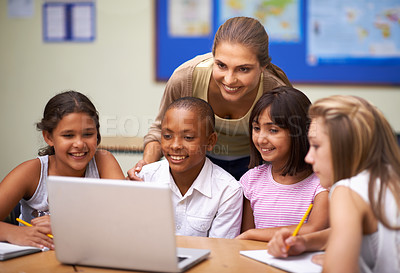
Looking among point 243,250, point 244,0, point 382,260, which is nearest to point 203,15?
point 244,0

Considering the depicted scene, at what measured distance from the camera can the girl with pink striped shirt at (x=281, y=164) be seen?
1.70 m

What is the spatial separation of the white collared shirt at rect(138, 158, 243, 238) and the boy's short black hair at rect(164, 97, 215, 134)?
0.19 meters

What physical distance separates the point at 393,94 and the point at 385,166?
2.37 meters

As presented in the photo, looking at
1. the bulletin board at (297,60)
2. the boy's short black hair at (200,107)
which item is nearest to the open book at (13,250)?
the boy's short black hair at (200,107)

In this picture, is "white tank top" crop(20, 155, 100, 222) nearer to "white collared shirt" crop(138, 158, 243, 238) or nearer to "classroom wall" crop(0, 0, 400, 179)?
"white collared shirt" crop(138, 158, 243, 238)

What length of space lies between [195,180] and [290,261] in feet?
2.23

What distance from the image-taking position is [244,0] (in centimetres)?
329

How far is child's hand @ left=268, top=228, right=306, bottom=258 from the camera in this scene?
1.16m

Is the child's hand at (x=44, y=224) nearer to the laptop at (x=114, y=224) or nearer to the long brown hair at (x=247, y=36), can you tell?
the laptop at (x=114, y=224)

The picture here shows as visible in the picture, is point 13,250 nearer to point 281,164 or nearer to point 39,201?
point 39,201

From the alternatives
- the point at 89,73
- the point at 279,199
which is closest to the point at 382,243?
the point at 279,199

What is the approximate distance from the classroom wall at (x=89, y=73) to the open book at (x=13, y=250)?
2.23 meters

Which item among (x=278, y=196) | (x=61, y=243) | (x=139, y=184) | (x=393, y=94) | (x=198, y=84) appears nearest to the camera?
(x=139, y=184)

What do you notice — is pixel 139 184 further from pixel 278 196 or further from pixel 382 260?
pixel 278 196
